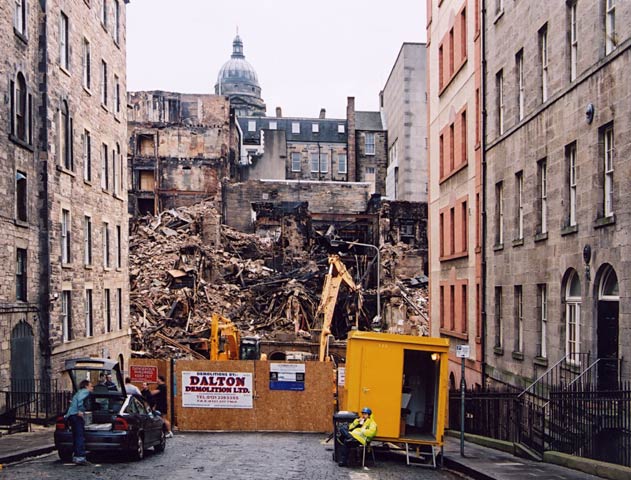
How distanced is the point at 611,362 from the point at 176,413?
14912 mm

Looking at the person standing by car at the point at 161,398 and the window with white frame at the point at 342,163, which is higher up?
the window with white frame at the point at 342,163

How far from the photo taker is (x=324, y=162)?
99.0 metres

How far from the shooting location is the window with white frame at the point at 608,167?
17438 millimetres

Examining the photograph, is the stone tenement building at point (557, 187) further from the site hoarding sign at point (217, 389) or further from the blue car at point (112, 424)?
the blue car at point (112, 424)

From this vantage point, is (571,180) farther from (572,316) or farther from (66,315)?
(66,315)

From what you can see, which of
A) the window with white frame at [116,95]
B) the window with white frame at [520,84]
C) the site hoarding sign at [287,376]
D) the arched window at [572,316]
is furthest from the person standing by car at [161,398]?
the window with white frame at [116,95]

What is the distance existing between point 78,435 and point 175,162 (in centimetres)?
6064

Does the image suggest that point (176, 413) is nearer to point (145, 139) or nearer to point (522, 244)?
point (522, 244)

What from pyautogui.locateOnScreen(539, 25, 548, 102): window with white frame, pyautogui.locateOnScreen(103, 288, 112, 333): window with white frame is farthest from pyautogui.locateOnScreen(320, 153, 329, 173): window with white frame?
pyautogui.locateOnScreen(539, 25, 548, 102): window with white frame

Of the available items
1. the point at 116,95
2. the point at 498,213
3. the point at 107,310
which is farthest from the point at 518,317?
the point at 116,95

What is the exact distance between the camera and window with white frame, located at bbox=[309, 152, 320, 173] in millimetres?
98688

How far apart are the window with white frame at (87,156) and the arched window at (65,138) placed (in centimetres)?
208

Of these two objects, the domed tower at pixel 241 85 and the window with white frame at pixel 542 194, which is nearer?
the window with white frame at pixel 542 194

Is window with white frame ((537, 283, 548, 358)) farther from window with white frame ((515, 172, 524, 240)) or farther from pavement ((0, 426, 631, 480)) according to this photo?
pavement ((0, 426, 631, 480))
